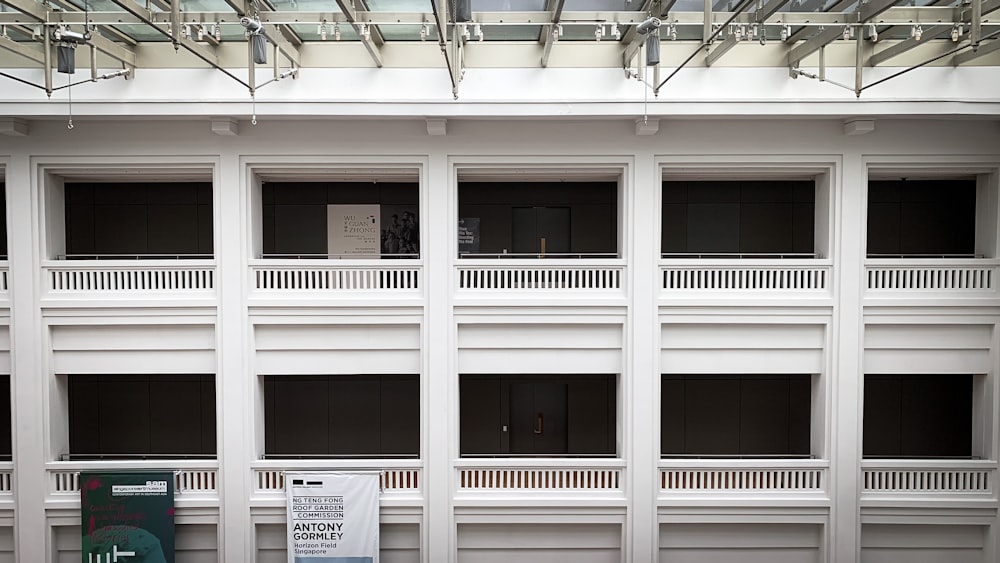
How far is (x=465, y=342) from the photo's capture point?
10.1 metres

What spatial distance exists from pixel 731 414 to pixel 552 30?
8039mm

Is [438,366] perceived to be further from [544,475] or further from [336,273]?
[544,475]

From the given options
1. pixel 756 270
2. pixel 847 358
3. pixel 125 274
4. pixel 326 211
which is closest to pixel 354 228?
pixel 326 211

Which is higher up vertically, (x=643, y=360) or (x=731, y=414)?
(x=643, y=360)

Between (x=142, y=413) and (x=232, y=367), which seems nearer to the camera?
(x=232, y=367)

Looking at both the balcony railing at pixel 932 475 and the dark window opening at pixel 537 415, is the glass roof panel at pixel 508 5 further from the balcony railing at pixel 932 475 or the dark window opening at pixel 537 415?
the balcony railing at pixel 932 475

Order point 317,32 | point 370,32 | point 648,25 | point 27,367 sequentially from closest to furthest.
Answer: point 648,25 < point 370,32 < point 317,32 < point 27,367

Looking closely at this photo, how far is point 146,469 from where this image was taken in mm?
9859

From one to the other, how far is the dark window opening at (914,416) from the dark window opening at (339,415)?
8.70 metres

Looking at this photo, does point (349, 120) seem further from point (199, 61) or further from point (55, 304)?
point (55, 304)

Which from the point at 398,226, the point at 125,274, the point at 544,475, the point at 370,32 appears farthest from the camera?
the point at 398,226

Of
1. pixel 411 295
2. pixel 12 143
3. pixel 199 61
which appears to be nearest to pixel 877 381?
pixel 411 295

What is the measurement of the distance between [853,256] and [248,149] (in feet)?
30.5

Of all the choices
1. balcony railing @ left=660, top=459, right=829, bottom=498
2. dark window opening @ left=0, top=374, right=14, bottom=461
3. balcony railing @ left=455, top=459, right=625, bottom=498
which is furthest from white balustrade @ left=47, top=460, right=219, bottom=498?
balcony railing @ left=660, top=459, right=829, bottom=498
